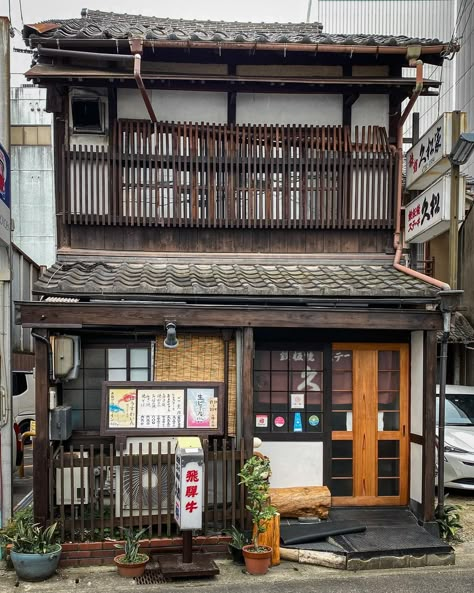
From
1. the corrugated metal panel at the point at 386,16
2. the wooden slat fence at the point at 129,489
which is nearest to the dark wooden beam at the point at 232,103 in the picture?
the wooden slat fence at the point at 129,489

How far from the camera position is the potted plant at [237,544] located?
830 cm

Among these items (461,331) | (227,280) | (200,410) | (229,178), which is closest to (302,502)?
(200,410)

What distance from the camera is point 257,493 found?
26.7ft

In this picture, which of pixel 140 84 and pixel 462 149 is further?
pixel 140 84

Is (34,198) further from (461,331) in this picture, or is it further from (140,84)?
(140,84)

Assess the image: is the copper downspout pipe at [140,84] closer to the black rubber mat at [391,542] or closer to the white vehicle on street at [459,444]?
the black rubber mat at [391,542]

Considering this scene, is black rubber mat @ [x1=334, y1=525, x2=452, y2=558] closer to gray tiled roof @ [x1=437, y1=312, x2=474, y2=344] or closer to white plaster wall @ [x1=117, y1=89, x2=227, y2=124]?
white plaster wall @ [x1=117, y1=89, x2=227, y2=124]

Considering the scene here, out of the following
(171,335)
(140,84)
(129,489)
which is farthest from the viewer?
(140,84)

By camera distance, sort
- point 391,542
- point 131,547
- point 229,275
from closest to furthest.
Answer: point 131,547
point 391,542
point 229,275

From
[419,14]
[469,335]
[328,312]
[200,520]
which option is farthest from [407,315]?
[419,14]

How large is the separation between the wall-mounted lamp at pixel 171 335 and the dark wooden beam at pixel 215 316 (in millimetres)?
122

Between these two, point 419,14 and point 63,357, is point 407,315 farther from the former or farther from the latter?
point 419,14

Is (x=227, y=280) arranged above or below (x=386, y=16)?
below

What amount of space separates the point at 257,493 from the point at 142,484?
5.29 feet
